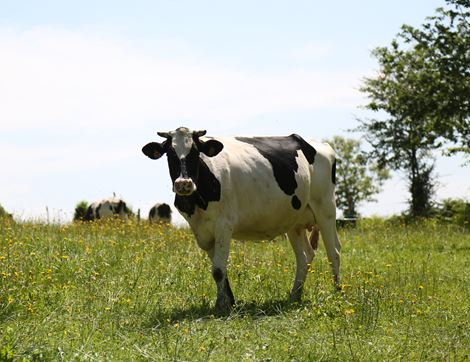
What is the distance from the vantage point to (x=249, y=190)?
11648 mm

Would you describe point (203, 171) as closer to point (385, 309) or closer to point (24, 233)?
point (385, 309)

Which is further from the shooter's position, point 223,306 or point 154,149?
point 154,149

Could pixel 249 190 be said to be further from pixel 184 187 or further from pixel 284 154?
pixel 184 187

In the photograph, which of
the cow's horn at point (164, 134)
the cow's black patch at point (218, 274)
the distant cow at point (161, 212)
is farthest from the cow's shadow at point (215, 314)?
the distant cow at point (161, 212)

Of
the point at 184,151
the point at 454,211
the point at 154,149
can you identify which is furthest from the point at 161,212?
the point at 184,151

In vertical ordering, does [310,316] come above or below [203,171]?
below

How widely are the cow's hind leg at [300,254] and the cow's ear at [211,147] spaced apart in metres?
2.50

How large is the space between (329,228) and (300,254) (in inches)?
25.1

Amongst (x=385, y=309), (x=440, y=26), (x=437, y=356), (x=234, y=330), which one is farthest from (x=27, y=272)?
(x=440, y=26)

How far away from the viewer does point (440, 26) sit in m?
33.4

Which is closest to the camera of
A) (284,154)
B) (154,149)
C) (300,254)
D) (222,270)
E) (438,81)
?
(222,270)

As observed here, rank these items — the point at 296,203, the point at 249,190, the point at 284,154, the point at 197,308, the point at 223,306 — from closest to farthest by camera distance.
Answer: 1. the point at 223,306
2. the point at 197,308
3. the point at 249,190
4. the point at 296,203
5. the point at 284,154

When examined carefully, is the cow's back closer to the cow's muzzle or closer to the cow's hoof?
the cow's muzzle

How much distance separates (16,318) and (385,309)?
477 centimetres
